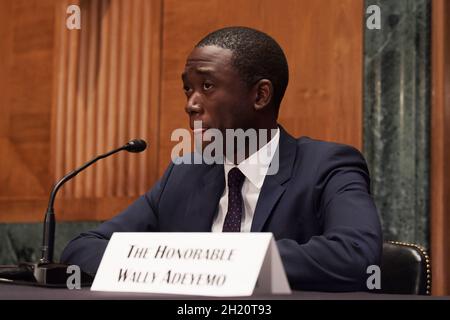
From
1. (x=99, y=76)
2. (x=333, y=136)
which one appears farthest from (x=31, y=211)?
(x=333, y=136)

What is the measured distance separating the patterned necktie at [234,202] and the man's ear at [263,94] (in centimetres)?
23

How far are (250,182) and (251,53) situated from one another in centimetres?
40

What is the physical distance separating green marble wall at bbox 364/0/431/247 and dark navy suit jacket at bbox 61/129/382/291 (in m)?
0.94

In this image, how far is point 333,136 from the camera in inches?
143

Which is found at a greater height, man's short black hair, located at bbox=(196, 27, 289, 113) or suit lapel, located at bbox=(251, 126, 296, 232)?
man's short black hair, located at bbox=(196, 27, 289, 113)

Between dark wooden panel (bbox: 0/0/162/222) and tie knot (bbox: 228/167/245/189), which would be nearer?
tie knot (bbox: 228/167/245/189)

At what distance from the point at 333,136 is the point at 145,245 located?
2.06 metres

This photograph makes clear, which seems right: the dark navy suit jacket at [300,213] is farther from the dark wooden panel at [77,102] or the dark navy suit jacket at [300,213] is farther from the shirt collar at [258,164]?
the dark wooden panel at [77,102]

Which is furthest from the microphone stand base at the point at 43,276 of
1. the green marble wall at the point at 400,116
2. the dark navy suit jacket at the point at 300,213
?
the green marble wall at the point at 400,116

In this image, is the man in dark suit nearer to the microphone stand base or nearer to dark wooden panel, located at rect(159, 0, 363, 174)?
the microphone stand base

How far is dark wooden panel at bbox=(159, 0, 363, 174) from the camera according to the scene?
142 inches

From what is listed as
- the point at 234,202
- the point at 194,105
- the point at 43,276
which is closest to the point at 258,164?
the point at 234,202

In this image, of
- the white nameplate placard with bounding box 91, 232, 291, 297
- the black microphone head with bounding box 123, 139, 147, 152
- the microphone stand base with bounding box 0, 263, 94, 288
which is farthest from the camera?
the black microphone head with bounding box 123, 139, 147, 152

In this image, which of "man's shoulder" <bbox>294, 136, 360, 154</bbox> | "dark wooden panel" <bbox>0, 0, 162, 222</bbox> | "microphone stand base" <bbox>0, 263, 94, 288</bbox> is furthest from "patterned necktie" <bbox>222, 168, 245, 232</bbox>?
"dark wooden panel" <bbox>0, 0, 162, 222</bbox>
